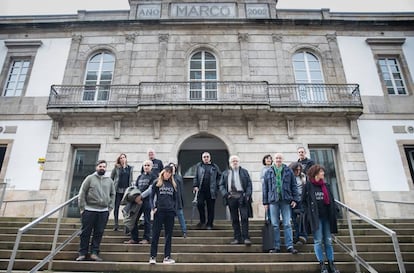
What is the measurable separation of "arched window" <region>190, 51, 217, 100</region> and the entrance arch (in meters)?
1.83

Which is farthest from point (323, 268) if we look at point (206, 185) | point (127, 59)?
point (127, 59)

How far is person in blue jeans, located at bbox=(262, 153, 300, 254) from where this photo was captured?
5.08m

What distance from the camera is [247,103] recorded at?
10.2 meters

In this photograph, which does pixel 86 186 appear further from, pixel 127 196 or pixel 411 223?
pixel 411 223

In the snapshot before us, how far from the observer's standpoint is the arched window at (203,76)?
1114 centimetres

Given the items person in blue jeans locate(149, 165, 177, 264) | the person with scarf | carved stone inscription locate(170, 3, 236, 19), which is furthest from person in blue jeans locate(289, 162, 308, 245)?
carved stone inscription locate(170, 3, 236, 19)

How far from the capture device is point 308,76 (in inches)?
464

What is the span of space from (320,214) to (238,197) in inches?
63.1

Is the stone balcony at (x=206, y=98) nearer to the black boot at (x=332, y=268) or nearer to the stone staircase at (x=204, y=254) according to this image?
the stone staircase at (x=204, y=254)

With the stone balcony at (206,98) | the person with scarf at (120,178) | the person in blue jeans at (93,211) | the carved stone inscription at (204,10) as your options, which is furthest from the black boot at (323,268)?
the carved stone inscription at (204,10)

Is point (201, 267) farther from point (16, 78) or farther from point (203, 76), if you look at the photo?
point (16, 78)

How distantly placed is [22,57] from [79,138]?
5221 mm

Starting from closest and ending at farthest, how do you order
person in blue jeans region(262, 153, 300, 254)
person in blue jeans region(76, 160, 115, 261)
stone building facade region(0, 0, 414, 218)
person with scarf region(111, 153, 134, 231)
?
person in blue jeans region(76, 160, 115, 261) → person in blue jeans region(262, 153, 300, 254) → person with scarf region(111, 153, 134, 231) → stone building facade region(0, 0, 414, 218)

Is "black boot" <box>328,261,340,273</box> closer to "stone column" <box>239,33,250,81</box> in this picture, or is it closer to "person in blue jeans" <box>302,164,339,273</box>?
"person in blue jeans" <box>302,164,339,273</box>
